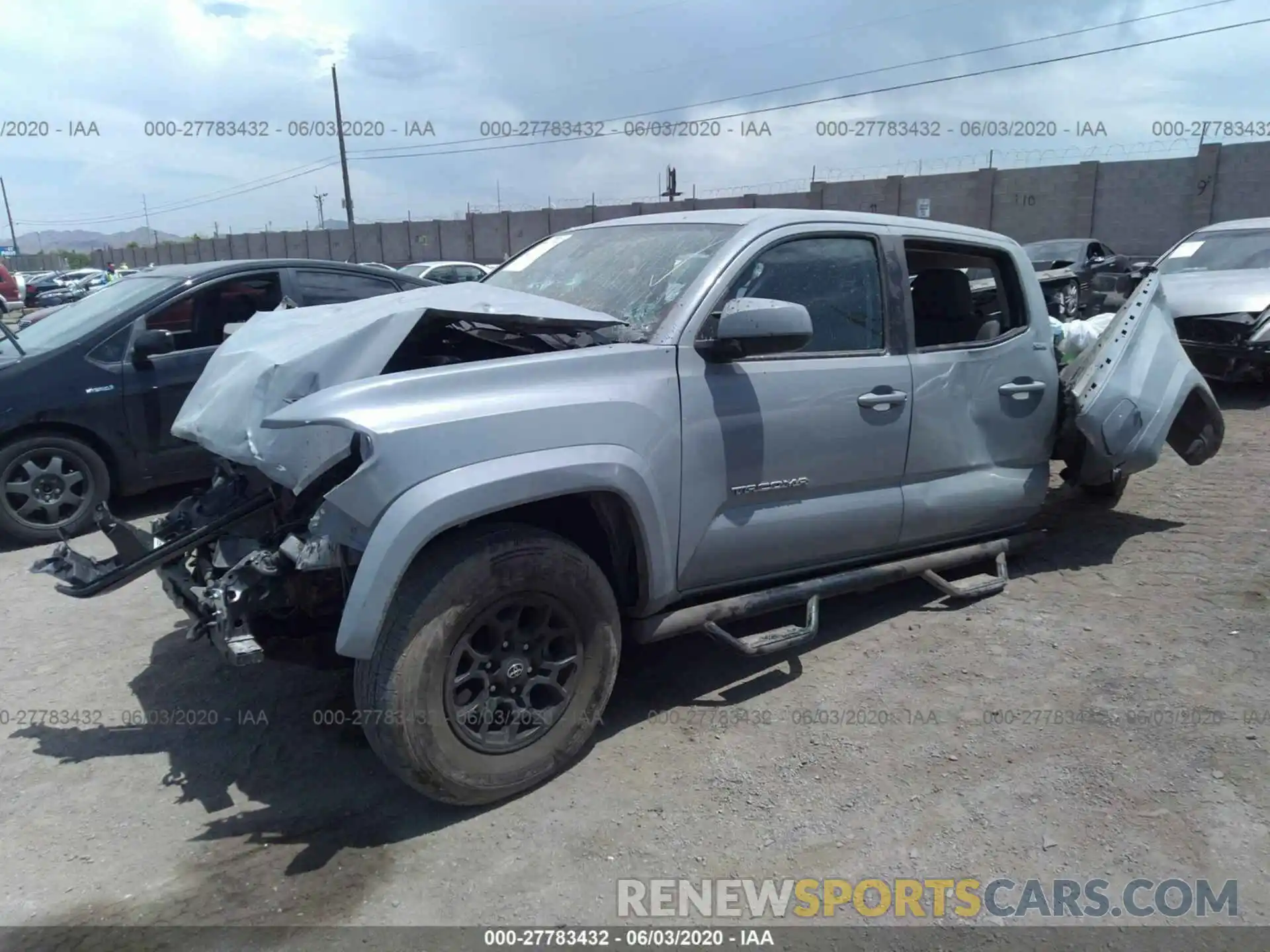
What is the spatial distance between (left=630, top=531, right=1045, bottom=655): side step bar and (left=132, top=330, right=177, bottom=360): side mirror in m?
4.11

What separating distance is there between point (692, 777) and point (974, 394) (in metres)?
2.30

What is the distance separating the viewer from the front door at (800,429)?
11.3 ft

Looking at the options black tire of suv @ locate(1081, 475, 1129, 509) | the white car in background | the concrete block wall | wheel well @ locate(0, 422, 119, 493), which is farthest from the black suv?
the concrete block wall

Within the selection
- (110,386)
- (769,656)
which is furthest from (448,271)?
(769,656)

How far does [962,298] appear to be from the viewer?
4.80m

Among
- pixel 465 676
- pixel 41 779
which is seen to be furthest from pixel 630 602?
pixel 41 779

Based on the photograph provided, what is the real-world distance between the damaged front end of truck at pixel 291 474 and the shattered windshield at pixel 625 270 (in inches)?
7.8

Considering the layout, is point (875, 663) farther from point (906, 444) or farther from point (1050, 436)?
point (1050, 436)

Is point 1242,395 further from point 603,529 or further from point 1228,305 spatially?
point 603,529

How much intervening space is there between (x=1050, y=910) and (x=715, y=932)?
97 centimetres

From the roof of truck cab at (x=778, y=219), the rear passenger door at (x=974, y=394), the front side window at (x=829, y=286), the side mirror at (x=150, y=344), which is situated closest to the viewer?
the front side window at (x=829, y=286)

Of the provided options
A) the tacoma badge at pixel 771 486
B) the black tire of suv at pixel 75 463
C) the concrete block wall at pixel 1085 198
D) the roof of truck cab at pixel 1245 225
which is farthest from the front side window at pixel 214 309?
the concrete block wall at pixel 1085 198

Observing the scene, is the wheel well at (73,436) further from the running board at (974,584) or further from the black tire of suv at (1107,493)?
the black tire of suv at (1107,493)

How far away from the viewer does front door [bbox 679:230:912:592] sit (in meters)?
3.43
